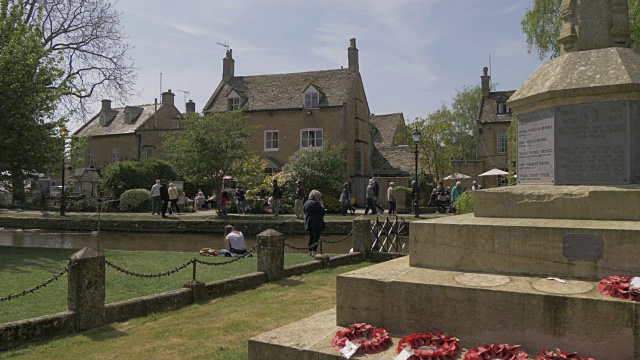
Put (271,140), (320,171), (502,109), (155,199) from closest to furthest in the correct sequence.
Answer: (155,199), (320,171), (271,140), (502,109)

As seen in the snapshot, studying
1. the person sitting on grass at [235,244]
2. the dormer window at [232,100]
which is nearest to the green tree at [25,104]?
the person sitting on grass at [235,244]

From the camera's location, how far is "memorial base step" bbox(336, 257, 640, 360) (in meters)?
4.28

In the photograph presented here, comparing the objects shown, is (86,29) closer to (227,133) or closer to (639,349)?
(227,133)

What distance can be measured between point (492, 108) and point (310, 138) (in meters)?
19.0

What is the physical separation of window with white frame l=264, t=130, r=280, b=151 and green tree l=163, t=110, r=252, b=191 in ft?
36.3

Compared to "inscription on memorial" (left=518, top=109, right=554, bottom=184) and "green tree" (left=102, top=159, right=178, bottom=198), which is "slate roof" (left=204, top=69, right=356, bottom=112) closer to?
"green tree" (left=102, top=159, right=178, bottom=198)

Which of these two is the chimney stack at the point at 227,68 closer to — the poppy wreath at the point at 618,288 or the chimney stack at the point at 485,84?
the chimney stack at the point at 485,84

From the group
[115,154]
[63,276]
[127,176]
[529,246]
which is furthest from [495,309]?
[115,154]

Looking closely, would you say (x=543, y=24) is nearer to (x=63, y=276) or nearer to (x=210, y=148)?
(x=210, y=148)

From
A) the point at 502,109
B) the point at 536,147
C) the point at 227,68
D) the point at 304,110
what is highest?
the point at 227,68

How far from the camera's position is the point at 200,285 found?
9.27 meters

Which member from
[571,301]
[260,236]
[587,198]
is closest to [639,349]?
[571,301]

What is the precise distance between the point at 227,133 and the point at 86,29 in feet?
46.3

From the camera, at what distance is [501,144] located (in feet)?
154
